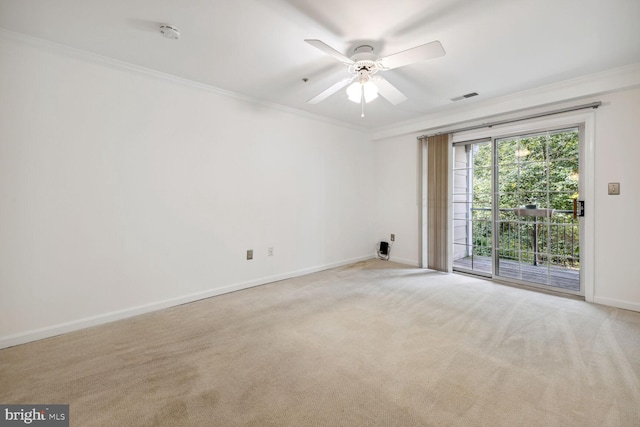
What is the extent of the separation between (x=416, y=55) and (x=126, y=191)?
2897 millimetres

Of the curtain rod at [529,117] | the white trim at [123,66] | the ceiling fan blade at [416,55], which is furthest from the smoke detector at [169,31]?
the curtain rod at [529,117]

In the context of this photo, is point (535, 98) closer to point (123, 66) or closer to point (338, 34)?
point (338, 34)

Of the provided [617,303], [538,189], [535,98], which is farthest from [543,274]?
[535,98]

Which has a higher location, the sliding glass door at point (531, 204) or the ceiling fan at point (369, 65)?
the ceiling fan at point (369, 65)

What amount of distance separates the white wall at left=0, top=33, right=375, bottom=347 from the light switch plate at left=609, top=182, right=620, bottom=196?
145 inches

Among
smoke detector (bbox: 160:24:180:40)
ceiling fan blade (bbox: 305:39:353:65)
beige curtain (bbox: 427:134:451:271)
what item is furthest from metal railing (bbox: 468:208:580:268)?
smoke detector (bbox: 160:24:180:40)

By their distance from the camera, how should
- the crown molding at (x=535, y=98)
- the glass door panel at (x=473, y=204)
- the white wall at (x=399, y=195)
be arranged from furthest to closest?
the white wall at (x=399, y=195)
the glass door panel at (x=473, y=204)
the crown molding at (x=535, y=98)

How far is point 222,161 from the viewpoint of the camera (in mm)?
3352

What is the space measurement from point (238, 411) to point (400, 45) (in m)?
2.95

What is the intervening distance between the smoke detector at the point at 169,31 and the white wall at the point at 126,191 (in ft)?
2.67

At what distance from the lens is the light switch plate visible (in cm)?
294

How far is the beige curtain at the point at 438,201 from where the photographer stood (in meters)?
4.35

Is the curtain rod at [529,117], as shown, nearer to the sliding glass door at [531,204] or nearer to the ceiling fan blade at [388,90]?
the sliding glass door at [531,204]

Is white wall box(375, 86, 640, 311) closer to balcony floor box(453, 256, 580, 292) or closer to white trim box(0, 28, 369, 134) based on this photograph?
balcony floor box(453, 256, 580, 292)
